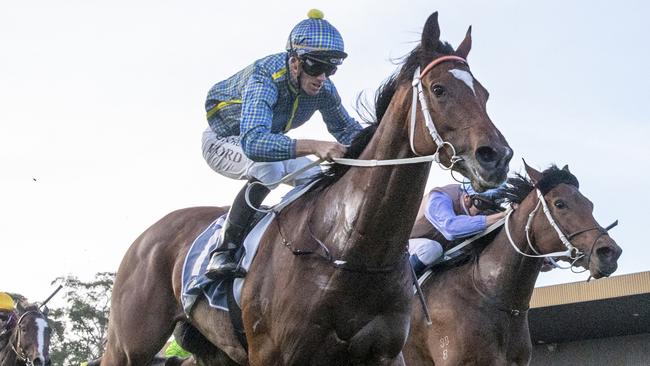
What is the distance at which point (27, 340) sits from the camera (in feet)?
47.3

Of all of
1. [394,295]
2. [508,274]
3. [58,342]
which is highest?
[394,295]

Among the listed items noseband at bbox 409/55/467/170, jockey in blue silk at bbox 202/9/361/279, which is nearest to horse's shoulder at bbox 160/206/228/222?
jockey in blue silk at bbox 202/9/361/279

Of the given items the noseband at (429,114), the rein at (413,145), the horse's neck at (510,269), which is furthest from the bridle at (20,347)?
the noseband at (429,114)

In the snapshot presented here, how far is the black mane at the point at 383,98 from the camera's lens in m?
5.84

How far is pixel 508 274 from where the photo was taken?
9.30m

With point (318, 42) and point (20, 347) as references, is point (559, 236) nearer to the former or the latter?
point (318, 42)

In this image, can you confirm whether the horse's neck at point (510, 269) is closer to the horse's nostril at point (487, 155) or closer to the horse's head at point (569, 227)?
the horse's head at point (569, 227)

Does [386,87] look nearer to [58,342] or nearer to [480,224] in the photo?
[480,224]

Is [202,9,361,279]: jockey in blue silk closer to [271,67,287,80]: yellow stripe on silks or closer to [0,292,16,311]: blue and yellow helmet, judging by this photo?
[271,67,287,80]: yellow stripe on silks

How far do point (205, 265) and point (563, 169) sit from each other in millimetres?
4292

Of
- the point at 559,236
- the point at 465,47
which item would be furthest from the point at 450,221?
the point at 465,47

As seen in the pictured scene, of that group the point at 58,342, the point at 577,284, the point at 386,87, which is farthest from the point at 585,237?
the point at 58,342

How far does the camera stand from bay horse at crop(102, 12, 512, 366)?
5.47m

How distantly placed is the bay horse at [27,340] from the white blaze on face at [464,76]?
34.3 feet
